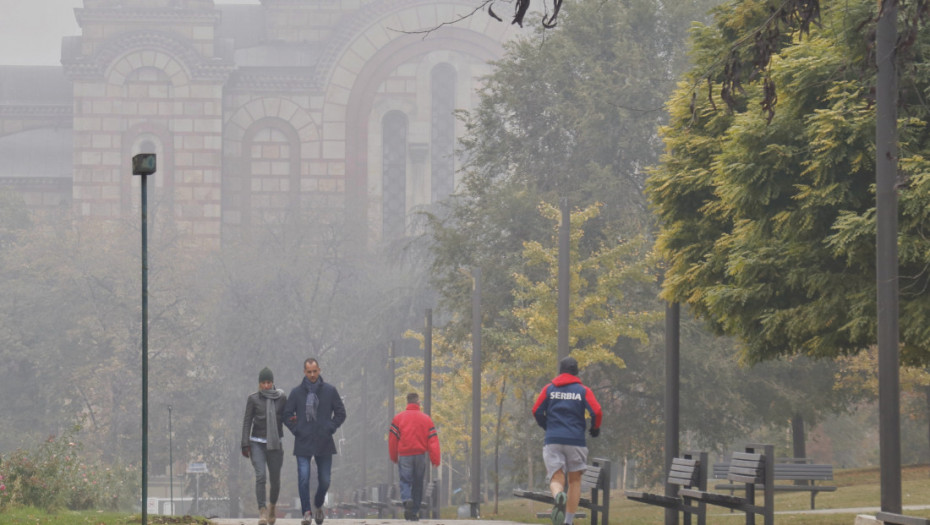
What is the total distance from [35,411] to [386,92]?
3291 centimetres

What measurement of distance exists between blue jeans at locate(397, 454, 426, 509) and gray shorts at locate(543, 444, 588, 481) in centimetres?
654

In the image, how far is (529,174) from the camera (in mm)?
43094

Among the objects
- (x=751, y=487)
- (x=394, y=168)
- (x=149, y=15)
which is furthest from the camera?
(x=394, y=168)

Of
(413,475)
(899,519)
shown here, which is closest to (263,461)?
(413,475)

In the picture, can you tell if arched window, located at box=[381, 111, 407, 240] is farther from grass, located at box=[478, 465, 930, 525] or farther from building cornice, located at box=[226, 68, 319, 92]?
grass, located at box=[478, 465, 930, 525]

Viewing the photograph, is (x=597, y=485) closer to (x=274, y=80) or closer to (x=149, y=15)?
(x=274, y=80)

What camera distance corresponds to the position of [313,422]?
15477 millimetres

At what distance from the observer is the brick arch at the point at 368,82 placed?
8912 cm

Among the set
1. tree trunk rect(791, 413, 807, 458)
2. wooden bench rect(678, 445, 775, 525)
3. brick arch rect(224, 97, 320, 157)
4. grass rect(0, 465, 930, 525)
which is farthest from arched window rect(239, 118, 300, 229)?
wooden bench rect(678, 445, 775, 525)

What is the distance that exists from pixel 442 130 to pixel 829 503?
64.4 meters

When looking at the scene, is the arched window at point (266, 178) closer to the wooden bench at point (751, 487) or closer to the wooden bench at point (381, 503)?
the wooden bench at point (381, 503)

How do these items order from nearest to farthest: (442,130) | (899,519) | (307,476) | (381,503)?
(899,519)
(307,476)
(381,503)
(442,130)

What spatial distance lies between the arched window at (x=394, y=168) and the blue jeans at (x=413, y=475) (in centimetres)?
6942

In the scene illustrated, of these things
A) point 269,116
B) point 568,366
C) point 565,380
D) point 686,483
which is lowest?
point 686,483
